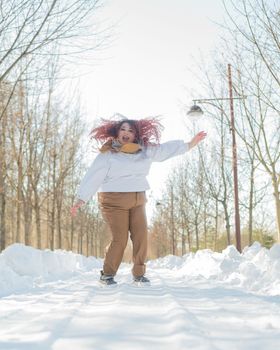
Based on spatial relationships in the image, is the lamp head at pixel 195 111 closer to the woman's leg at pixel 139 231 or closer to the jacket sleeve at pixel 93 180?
the woman's leg at pixel 139 231

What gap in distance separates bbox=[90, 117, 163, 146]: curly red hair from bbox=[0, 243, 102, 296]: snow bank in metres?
2.15

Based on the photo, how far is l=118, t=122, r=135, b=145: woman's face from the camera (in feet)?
18.6

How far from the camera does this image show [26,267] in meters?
8.14

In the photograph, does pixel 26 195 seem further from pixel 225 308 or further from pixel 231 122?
pixel 225 308

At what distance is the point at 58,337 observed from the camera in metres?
2.10

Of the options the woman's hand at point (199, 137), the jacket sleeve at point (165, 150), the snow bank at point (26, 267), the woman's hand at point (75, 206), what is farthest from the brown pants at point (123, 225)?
the snow bank at point (26, 267)

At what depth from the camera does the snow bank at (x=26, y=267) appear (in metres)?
6.11

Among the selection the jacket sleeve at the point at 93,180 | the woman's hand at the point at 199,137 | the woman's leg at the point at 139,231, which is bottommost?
the woman's leg at the point at 139,231

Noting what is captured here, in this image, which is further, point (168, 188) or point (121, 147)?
point (168, 188)

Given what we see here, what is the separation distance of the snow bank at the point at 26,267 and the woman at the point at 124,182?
1.34 metres

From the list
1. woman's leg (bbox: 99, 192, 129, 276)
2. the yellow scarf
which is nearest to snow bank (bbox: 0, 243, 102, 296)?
woman's leg (bbox: 99, 192, 129, 276)

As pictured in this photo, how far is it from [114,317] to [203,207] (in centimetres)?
2226

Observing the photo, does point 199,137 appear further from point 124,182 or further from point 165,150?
point 124,182

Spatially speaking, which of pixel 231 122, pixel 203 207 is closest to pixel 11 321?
pixel 231 122
